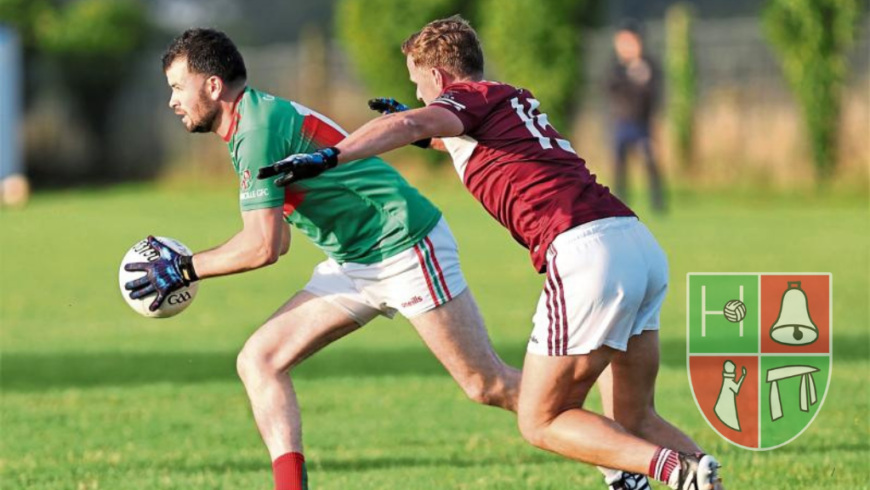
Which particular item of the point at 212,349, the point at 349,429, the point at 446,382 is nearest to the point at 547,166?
the point at 349,429

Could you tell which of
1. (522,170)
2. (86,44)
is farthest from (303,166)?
(86,44)

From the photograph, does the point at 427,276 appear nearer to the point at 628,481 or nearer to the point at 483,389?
the point at 483,389

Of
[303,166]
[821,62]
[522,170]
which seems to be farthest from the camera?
[821,62]

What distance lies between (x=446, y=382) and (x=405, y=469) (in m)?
3.09

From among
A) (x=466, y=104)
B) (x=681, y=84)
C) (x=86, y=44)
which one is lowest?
(x=681, y=84)

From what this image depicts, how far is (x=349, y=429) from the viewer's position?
921cm

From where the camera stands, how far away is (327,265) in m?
6.93

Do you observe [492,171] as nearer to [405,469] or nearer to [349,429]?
[405,469]

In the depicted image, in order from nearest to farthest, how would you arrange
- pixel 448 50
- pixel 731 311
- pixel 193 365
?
pixel 448 50
pixel 731 311
pixel 193 365

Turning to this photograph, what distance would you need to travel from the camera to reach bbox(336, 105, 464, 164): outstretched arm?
5477 mm

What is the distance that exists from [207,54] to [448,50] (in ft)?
3.21

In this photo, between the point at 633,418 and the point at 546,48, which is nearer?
the point at 633,418

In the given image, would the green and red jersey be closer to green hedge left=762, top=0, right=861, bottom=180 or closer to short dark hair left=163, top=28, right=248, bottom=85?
short dark hair left=163, top=28, right=248, bottom=85

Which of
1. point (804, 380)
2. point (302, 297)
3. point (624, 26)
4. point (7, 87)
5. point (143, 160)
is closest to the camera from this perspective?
point (302, 297)
